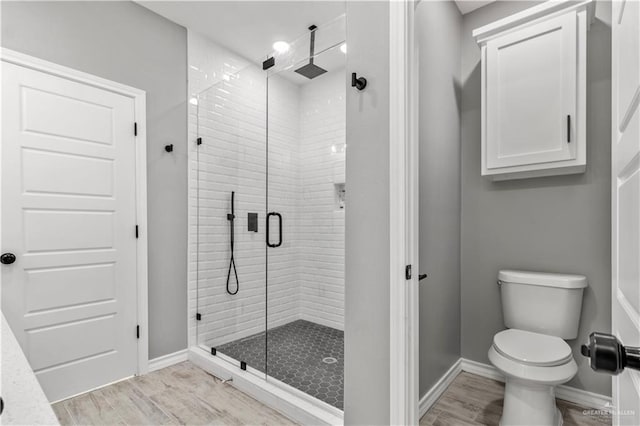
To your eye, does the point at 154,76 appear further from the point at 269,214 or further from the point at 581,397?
the point at 581,397

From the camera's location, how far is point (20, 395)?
63cm

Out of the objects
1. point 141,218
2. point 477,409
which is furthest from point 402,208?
point 141,218

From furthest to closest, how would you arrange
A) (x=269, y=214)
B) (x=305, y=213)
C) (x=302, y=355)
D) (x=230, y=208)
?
(x=305, y=213) < (x=230, y=208) < (x=269, y=214) < (x=302, y=355)

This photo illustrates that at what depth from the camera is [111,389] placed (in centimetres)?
221

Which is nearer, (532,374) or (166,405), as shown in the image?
(532,374)

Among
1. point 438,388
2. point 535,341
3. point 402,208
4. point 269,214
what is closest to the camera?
point 402,208

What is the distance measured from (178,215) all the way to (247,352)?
1.25 metres

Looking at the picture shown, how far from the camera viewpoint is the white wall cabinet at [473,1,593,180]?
75.2 inches

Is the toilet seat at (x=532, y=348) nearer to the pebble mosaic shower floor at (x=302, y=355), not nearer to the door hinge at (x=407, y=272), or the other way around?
the door hinge at (x=407, y=272)

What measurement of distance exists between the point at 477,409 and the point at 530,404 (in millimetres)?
396

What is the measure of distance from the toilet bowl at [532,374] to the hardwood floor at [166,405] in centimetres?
121

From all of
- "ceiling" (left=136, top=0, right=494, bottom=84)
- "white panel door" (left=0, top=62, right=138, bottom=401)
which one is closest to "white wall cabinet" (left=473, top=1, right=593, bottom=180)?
"ceiling" (left=136, top=0, right=494, bottom=84)

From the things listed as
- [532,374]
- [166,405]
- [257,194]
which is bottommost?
[166,405]

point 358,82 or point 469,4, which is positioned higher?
point 469,4
